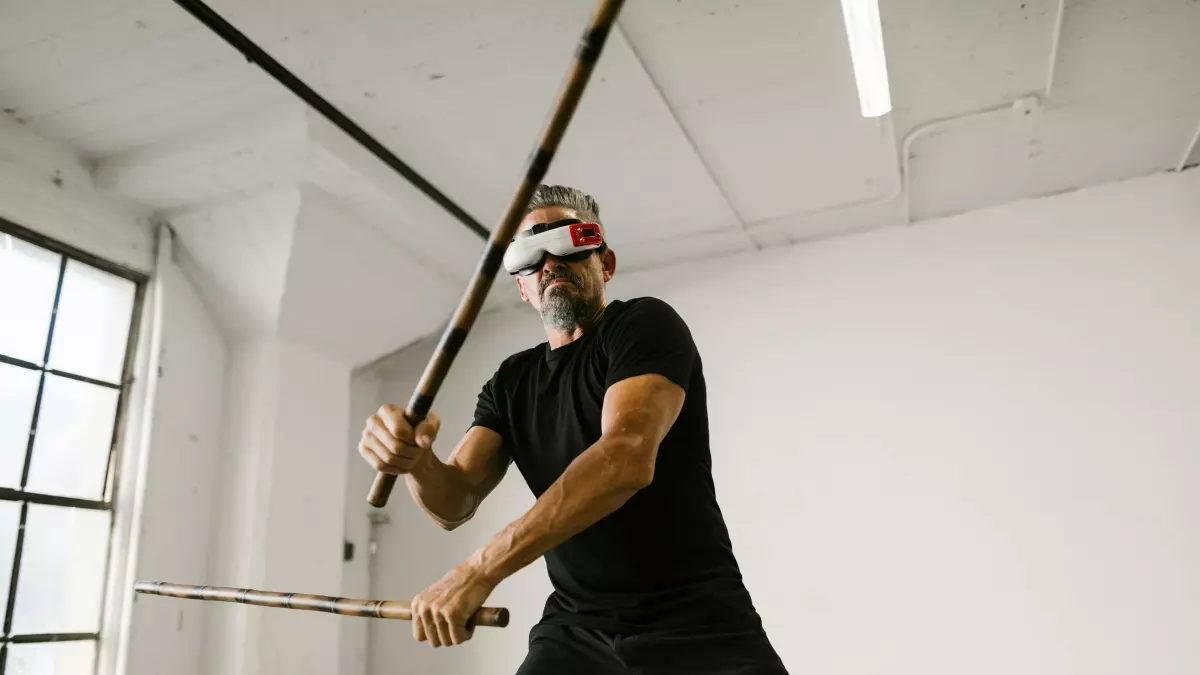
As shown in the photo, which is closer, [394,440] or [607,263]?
[394,440]

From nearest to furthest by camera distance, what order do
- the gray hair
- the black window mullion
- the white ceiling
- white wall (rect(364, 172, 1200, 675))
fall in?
the gray hair → the white ceiling → the black window mullion → white wall (rect(364, 172, 1200, 675))

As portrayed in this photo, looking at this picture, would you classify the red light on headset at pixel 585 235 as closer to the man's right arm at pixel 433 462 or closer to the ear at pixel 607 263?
the ear at pixel 607 263

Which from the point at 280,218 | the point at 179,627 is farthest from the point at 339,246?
the point at 179,627

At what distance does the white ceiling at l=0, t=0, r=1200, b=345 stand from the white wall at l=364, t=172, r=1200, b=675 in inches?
12.5

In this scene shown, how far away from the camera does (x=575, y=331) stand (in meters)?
1.96

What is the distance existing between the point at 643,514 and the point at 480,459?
497mm

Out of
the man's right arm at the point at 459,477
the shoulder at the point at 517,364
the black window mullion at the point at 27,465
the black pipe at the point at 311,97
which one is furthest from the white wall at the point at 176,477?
the shoulder at the point at 517,364

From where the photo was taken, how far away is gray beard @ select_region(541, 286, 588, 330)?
1.92 m

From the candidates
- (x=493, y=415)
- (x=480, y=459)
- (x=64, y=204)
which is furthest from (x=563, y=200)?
(x=64, y=204)

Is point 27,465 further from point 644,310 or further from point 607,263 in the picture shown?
point 644,310

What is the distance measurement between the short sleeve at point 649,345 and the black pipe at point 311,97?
1605 millimetres

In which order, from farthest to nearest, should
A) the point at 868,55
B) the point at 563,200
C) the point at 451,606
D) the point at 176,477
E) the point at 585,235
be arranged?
the point at 176,477, the point at 868,55, the point at 563,200, the point at 585,235, the point at 451,606

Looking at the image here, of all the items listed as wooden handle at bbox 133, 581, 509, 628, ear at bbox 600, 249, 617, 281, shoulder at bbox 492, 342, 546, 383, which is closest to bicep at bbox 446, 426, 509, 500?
shoulder at bbox 492, 342, 546, 383

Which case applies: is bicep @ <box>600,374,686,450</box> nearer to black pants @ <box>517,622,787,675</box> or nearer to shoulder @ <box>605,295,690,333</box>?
shoulder @ <box>605,295,690,333</box>
